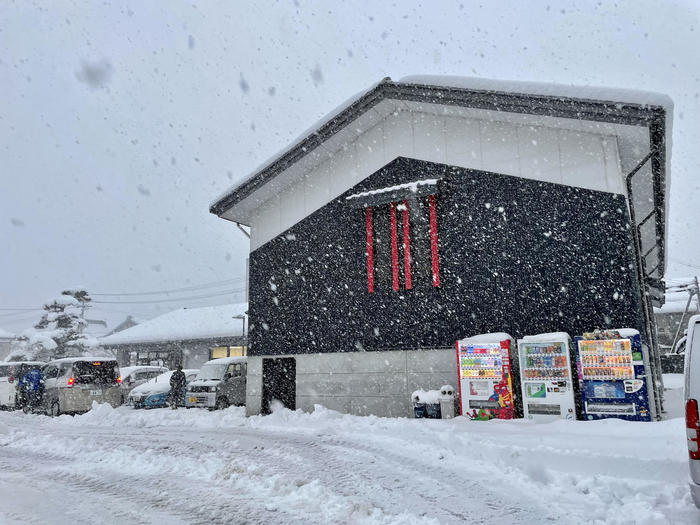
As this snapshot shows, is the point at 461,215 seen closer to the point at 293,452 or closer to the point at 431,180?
the point at 431,180

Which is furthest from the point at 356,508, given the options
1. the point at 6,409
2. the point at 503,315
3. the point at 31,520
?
the point at 6,409

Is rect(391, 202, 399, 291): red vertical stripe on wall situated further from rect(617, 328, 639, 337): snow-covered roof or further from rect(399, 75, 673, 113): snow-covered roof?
rect(617, 328, 639, 337): snow-covered roof

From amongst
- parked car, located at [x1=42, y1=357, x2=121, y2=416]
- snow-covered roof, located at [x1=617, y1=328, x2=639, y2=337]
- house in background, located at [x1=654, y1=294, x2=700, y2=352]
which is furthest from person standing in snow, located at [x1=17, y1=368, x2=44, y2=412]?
house in background, located at [x1=654, y1=294, x2=700, y2=352]

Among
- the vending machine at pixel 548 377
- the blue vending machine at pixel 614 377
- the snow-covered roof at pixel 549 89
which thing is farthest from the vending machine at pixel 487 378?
the snow-covered roof at pixel 549 89

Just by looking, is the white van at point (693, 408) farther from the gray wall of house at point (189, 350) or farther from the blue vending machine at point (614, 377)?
the gray wall of house at point (189, 350)

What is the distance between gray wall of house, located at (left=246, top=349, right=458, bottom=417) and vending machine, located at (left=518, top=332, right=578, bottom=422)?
6.39 ft

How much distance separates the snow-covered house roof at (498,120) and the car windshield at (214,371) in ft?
15.5

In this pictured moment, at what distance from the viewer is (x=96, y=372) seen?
16.3 m

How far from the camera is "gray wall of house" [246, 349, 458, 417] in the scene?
11719mm

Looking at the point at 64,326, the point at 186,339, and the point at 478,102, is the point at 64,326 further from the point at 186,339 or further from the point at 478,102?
the point at 478,102

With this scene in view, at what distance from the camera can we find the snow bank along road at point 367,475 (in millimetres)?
4883

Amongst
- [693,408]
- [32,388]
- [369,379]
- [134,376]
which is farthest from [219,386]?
[693,408]

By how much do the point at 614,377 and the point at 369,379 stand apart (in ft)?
18.9

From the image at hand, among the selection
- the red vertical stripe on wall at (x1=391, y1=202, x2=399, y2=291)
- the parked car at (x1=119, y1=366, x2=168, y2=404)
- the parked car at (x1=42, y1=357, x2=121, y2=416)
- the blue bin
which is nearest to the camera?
the blue bin
